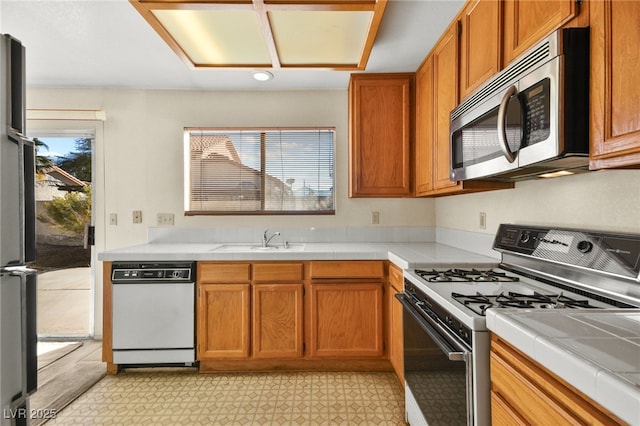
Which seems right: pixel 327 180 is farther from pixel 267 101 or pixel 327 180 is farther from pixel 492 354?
pixel 492 354

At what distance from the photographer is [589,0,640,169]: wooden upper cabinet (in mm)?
885

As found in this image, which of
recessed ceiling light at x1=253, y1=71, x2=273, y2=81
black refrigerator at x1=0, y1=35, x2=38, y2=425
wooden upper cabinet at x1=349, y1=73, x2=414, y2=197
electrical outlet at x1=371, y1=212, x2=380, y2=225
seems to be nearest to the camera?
black refrigerator at x1=0, y1=35, x2=38, y2=425

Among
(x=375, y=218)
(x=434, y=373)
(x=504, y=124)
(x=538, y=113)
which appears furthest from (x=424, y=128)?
(x=434, y=373)

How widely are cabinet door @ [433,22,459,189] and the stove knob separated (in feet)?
2.35

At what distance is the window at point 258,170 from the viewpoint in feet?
10.0

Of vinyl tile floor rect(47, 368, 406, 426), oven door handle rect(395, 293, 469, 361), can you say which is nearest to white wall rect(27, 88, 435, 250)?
vinyl tile floor rect(47, 368, 406, 426)

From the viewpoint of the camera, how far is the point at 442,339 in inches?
49.6

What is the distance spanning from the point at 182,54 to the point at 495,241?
2296 millimetres

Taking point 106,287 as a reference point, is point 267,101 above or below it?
above

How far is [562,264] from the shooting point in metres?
1.38

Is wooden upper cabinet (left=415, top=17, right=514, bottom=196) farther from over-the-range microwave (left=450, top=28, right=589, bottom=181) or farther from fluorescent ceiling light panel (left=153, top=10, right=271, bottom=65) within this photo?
fluorescent ceiling light panel (left=153, top=10, right=271, bottom=65)

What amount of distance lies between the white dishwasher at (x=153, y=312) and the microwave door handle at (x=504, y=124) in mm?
2097

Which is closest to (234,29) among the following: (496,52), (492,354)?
(496,52)

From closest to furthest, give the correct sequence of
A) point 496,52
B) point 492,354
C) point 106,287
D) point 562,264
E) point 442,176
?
point 492,354 < point 562,264 < point 496,52 < point 442,176 < point 106,287
